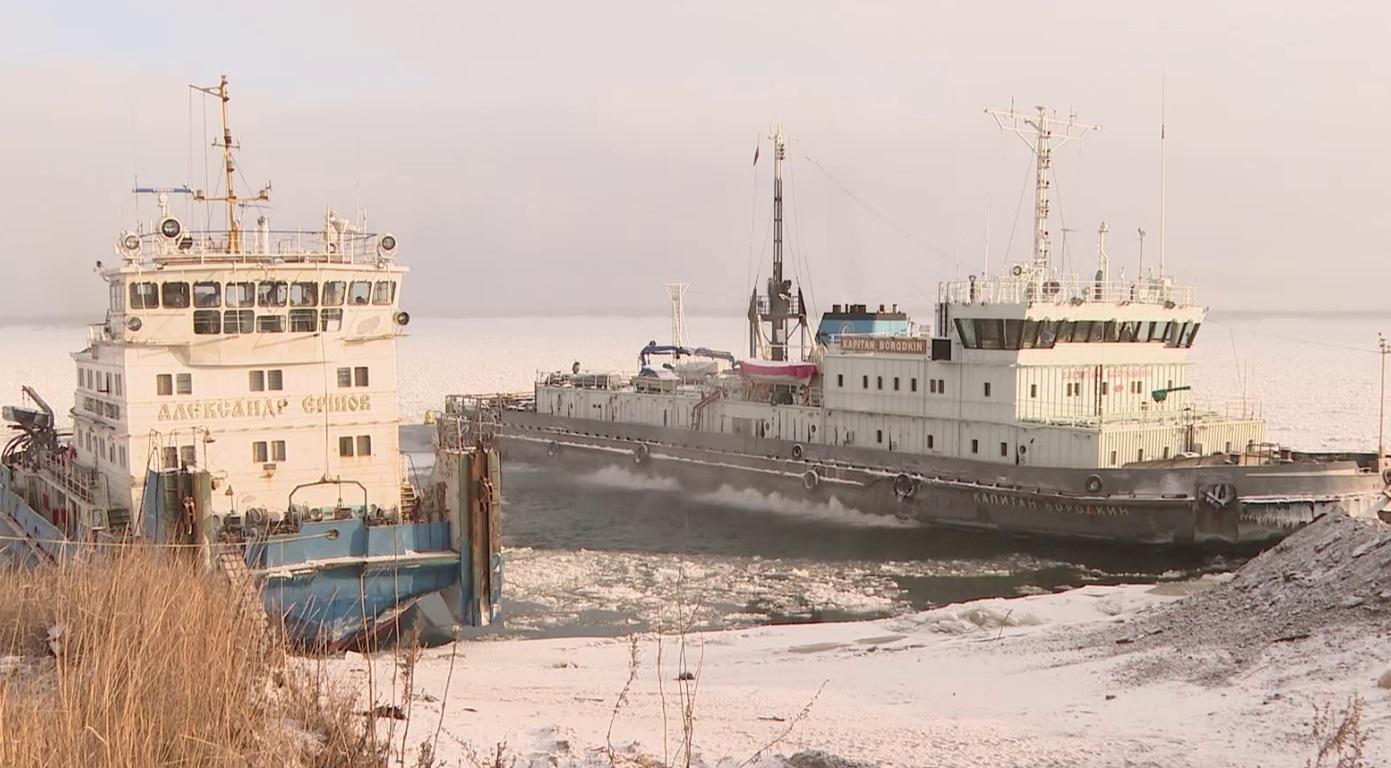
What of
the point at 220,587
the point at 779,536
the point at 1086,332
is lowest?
the point at 779,536

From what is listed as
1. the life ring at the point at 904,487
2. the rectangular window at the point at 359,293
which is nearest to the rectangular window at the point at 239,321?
the rectangular window at the point at 359,293

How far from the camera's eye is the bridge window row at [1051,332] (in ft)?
92.5

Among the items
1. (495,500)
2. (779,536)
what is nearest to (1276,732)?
(495,500)

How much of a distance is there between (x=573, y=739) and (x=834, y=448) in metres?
24.6

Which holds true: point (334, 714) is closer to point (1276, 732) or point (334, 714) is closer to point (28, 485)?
point (1276, 732)

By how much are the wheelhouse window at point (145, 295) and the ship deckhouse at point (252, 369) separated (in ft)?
0.05

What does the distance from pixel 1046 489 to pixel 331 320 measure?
55.2 feet

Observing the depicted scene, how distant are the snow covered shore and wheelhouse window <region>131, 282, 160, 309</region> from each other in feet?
23.7

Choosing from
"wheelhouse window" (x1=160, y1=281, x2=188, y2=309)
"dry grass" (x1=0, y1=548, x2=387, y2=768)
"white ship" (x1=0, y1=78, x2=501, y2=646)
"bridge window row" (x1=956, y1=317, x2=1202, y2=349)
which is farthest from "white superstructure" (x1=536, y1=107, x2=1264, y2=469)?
"dry grass" (x1=0, y1=548, x2=387, y2=768)

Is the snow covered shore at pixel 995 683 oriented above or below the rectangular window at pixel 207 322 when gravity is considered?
below

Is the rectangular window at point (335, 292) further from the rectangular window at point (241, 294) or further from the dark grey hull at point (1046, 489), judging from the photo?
the dark grey hull at point (1046, 489)

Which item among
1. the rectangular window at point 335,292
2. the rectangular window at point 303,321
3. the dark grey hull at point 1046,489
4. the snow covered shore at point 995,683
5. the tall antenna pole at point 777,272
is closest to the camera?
the snow covered shore at point 995,683

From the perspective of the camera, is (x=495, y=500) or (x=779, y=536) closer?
(x=495, y=500)

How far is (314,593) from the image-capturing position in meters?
16.0
